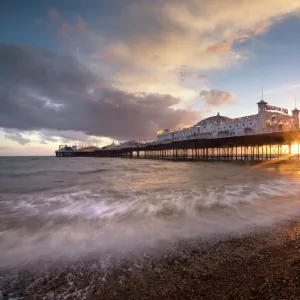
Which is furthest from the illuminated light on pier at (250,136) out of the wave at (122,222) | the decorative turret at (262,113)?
the wave at (122,222)

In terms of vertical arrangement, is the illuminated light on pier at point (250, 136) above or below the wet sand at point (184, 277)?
above

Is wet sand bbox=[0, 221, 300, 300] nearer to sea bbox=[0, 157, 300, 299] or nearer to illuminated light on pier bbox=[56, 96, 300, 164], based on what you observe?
sea bbox=[0, 157, 300, 299]

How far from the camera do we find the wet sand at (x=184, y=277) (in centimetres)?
282

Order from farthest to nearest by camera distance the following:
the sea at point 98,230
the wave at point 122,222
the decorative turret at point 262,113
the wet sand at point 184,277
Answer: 1. the decorative turret at point 262,113
2. the wave at point 122,222
3. the sea at point 98,230
4. the wet sand at point 184,277

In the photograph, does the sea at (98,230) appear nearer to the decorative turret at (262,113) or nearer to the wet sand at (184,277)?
the wet sand at (184,277)

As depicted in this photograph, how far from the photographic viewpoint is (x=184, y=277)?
3.18 metres

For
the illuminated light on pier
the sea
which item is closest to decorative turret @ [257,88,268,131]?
the illuminated light on pier

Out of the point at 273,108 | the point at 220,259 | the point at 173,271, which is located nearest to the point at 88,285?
the point at 173,271

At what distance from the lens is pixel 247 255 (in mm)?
3877

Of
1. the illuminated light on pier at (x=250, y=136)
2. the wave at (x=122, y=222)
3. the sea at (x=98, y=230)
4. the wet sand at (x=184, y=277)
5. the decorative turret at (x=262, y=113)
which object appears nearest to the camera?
the wet sand at (x=184, y=277)

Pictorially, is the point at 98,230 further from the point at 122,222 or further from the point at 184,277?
the point at 184,277

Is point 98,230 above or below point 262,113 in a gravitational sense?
below

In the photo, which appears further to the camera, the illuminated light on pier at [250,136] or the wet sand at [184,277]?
the illuminated light on pier at [250,136]

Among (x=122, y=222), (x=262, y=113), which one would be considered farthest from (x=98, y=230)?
(x=262, y=113)
